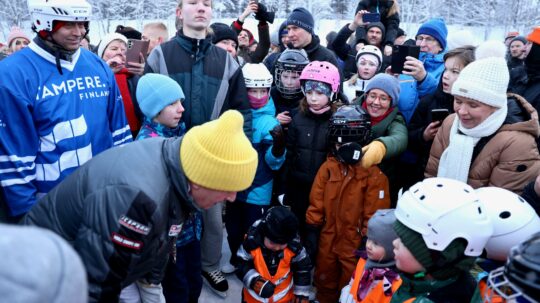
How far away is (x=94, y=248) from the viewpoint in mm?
1553

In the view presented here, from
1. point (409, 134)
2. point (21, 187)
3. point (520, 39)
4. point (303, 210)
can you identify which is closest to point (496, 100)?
point (409, 134)

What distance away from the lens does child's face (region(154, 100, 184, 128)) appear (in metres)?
2.82

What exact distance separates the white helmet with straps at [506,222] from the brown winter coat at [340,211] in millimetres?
1181

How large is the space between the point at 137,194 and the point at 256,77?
2.29m

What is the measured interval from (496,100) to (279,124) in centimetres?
174

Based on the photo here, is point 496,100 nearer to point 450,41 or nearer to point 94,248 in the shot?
point 94,248

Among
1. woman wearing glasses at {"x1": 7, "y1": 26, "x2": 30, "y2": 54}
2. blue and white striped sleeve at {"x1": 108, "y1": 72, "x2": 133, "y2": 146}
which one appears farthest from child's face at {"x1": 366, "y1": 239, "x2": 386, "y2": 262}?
woman wearing glasses at {"x1": 7, "y1": 26, "x2": 30, "y2": 54}

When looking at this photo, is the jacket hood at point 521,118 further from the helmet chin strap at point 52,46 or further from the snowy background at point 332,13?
the snowy background at point 332,13

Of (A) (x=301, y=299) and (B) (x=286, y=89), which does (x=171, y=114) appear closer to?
(B) (x=286, y=89)

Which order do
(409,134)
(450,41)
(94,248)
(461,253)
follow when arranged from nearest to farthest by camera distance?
(94,248)
(461,253)
(409,134)
(450,41)

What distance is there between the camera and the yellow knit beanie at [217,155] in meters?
1.63

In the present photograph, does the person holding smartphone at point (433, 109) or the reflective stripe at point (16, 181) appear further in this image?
the person holding smartphone at point (433, 109)

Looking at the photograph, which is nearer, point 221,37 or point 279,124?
point 279,124

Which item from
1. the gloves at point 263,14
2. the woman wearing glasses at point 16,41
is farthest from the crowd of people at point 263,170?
the woman wearing glasses at point 16,41
